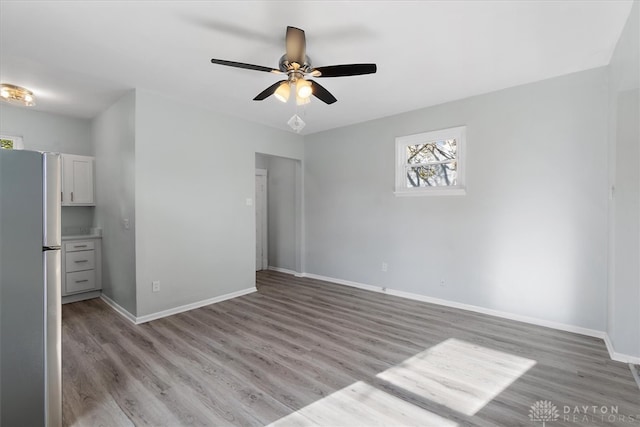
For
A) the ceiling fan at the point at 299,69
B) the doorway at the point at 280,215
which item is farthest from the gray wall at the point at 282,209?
the ceiling fan at the point at 299,69

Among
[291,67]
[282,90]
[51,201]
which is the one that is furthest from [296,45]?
[51,201]

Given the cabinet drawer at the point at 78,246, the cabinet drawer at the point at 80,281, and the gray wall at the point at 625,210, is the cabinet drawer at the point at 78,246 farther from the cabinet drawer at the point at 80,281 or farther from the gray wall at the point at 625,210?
the gray wall at the point at 625,210

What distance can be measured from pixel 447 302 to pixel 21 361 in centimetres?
400

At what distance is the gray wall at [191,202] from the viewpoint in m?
3.40

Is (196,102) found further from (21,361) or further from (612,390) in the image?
(612,390)

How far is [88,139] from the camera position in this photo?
185 inches

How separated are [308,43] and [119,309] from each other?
3.79 meters

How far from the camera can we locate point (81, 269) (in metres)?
4.14

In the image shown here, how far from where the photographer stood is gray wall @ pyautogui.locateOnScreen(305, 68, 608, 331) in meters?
2.94

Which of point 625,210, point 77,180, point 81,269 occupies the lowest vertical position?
point 81,269

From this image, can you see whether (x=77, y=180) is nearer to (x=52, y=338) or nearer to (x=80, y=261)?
(x=80, y=261)

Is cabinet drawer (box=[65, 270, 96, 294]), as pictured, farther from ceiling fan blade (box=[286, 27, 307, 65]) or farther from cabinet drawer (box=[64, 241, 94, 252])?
ceiling fan blade (box=[286, 27, 307, 65])

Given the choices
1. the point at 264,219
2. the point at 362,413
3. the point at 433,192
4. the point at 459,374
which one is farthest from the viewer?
the point at 264,219

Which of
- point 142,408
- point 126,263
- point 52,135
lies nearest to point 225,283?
point 126,263
